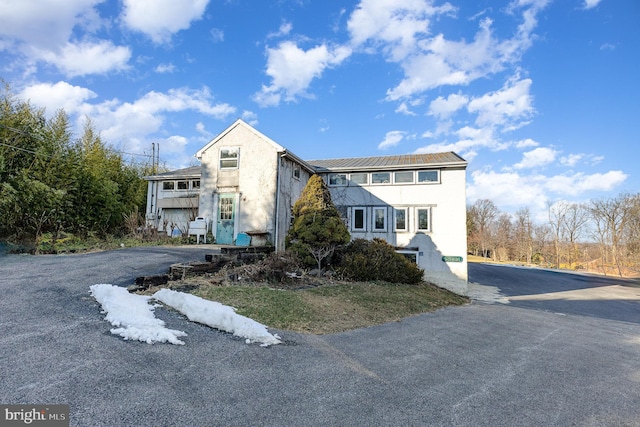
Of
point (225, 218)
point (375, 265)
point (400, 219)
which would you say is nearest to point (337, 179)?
point (400, 219)

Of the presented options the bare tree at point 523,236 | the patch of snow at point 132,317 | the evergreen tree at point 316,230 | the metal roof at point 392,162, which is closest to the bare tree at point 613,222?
the bare tree at point 523,236

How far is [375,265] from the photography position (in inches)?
426

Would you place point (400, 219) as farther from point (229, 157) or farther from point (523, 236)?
point (523, 236)

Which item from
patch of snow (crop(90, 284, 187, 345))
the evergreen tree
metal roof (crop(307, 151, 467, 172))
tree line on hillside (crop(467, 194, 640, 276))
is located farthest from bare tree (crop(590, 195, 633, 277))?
patch of snow (crop(90, 284, 187, 345))

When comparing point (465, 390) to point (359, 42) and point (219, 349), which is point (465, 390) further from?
point (359, 42)

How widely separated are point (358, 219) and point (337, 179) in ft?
8.32

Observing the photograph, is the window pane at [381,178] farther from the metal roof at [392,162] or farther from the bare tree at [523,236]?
the bare tree at [523,236]

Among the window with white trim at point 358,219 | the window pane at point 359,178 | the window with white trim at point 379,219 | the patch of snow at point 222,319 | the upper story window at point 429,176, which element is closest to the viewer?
the patch of snow at point 222,319

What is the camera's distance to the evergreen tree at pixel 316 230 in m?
10.3

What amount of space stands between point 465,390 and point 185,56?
11.4 meters

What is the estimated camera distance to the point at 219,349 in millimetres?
3652

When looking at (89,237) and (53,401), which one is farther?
(89,237)

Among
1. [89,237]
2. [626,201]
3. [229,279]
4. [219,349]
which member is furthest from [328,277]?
[626,201]

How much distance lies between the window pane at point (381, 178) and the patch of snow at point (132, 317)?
13295 mm
